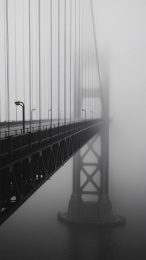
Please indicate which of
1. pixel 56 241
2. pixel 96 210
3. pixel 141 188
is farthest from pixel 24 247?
pixel 141 188

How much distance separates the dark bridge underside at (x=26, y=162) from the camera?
812cm

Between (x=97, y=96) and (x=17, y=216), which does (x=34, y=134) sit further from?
(x=97, y=96)

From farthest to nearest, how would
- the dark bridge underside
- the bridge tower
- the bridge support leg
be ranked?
the bridge tower → the bridge support leg → the dark bridge underside

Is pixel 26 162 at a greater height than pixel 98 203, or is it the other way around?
pixel 26 162

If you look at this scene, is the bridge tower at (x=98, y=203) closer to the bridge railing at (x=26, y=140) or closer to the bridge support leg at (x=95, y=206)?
the bridge support leg at (x=95, y=206)

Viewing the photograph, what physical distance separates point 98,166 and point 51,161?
2104 cm

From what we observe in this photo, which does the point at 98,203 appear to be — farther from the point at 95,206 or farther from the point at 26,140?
the point at 26,140

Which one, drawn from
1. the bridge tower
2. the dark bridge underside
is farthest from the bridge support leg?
the dark bridge underside

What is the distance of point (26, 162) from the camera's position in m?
9.58

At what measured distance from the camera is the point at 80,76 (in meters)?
34.0

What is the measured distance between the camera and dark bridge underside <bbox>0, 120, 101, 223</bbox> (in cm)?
812

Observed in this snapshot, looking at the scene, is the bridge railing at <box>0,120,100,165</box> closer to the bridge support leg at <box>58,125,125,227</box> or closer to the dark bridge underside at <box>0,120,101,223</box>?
the dark bridge underside at <box>0,120,101,223</box>

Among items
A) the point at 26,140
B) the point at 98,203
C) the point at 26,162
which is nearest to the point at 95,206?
the point at 98,203

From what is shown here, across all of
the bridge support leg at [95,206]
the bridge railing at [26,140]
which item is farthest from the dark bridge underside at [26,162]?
the bridge support leg at [95,206]
